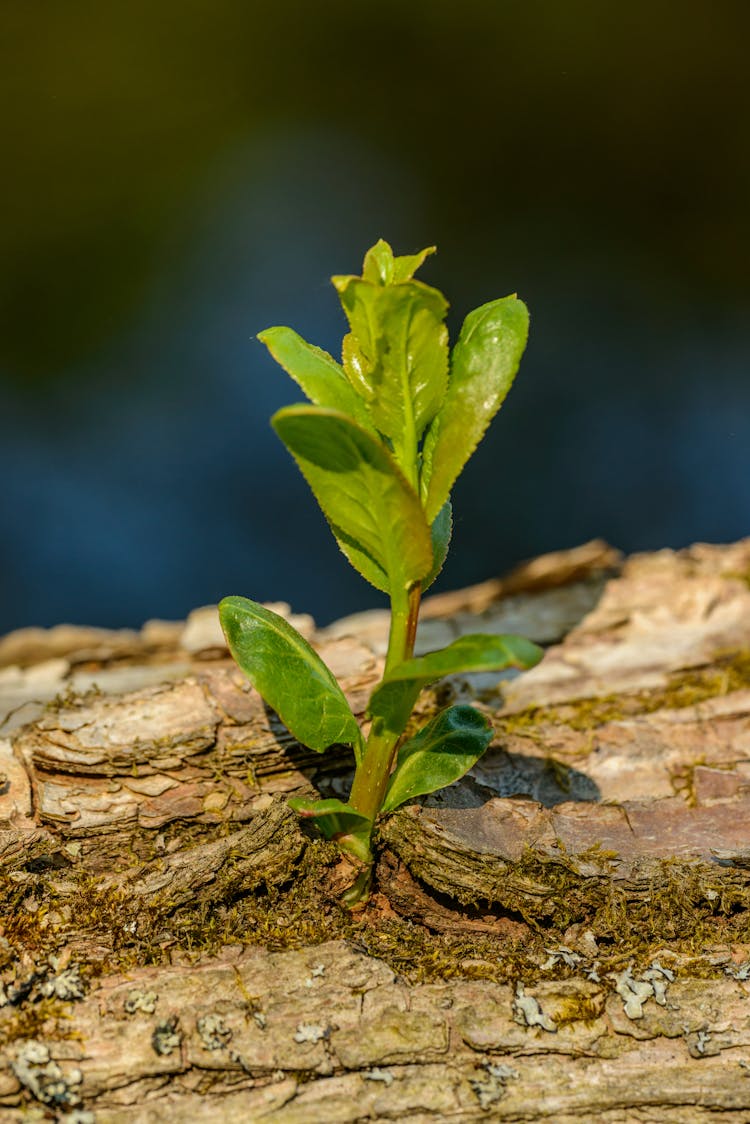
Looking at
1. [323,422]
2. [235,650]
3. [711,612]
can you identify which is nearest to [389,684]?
[235,650]

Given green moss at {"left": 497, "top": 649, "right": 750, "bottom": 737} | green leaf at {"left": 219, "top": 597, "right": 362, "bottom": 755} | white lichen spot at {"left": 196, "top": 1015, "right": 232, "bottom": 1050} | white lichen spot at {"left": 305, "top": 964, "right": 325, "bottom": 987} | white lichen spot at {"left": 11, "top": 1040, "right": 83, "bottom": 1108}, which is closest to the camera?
white lichen spot at {"left": 11, "top": 1040, "right": 83, "bottom": 1108}

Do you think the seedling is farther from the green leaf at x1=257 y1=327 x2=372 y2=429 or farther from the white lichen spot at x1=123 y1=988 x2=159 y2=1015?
the white lichen spot at x1=123 y1=988 x2=159 y2=1015

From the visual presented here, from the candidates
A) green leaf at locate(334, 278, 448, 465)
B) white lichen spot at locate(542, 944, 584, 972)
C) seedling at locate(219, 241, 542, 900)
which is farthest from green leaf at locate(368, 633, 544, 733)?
white lichen spot at locate(542, 944, 584, 972)

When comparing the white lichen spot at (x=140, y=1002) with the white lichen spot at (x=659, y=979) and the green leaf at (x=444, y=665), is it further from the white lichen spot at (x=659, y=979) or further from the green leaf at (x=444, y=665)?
the white lichen spot at (x=659, y=979)

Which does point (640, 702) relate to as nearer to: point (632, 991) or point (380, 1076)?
point (632, 991)

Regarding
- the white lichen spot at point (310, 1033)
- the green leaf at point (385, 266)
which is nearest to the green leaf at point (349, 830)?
the white lichen spot at point (310, 1033)

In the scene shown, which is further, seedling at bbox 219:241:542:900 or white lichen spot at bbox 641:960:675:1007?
white lichen spot at bbox 641:960:675:1007
